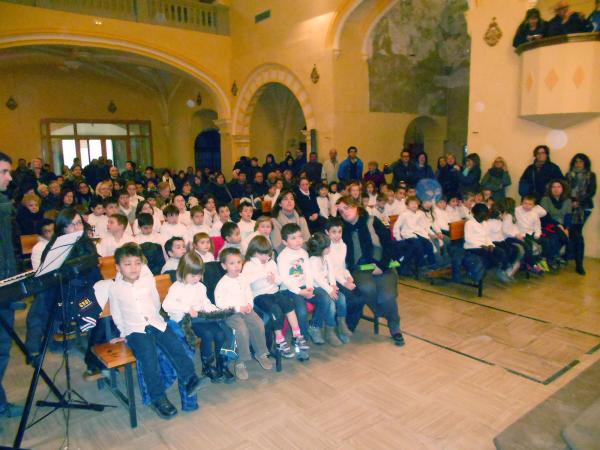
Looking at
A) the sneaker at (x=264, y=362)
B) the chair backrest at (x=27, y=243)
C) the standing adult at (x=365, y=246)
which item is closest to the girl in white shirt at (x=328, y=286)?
the standing adult at (x=365, y=246)

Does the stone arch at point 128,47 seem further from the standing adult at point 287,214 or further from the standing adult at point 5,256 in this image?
the standing adult at point 5,256

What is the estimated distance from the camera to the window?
14414 mm

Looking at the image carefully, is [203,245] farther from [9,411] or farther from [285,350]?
[9,411]

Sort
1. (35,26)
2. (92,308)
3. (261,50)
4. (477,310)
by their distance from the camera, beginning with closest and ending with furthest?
1. (92,308)
2. (477,310)
3. (35,26)
4. (261,50)

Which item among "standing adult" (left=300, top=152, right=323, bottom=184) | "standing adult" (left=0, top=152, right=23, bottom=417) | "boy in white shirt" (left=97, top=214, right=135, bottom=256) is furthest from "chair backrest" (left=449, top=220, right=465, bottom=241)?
"standing adult" (left=0, top=152, right=23, bottom=417)

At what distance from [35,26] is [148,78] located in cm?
548

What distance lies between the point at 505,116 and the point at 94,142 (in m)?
12.8

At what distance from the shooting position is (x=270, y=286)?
4047 millimetres

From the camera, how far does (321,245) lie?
4195 mm

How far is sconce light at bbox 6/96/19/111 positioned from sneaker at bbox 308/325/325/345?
13.4 meters

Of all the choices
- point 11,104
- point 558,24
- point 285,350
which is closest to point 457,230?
point 285,350

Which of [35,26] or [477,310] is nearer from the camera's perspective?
[477,310]

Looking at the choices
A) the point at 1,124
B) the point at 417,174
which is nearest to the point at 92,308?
the point at 417,174

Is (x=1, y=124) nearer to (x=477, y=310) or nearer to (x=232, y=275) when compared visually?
(x=232, y=275)
